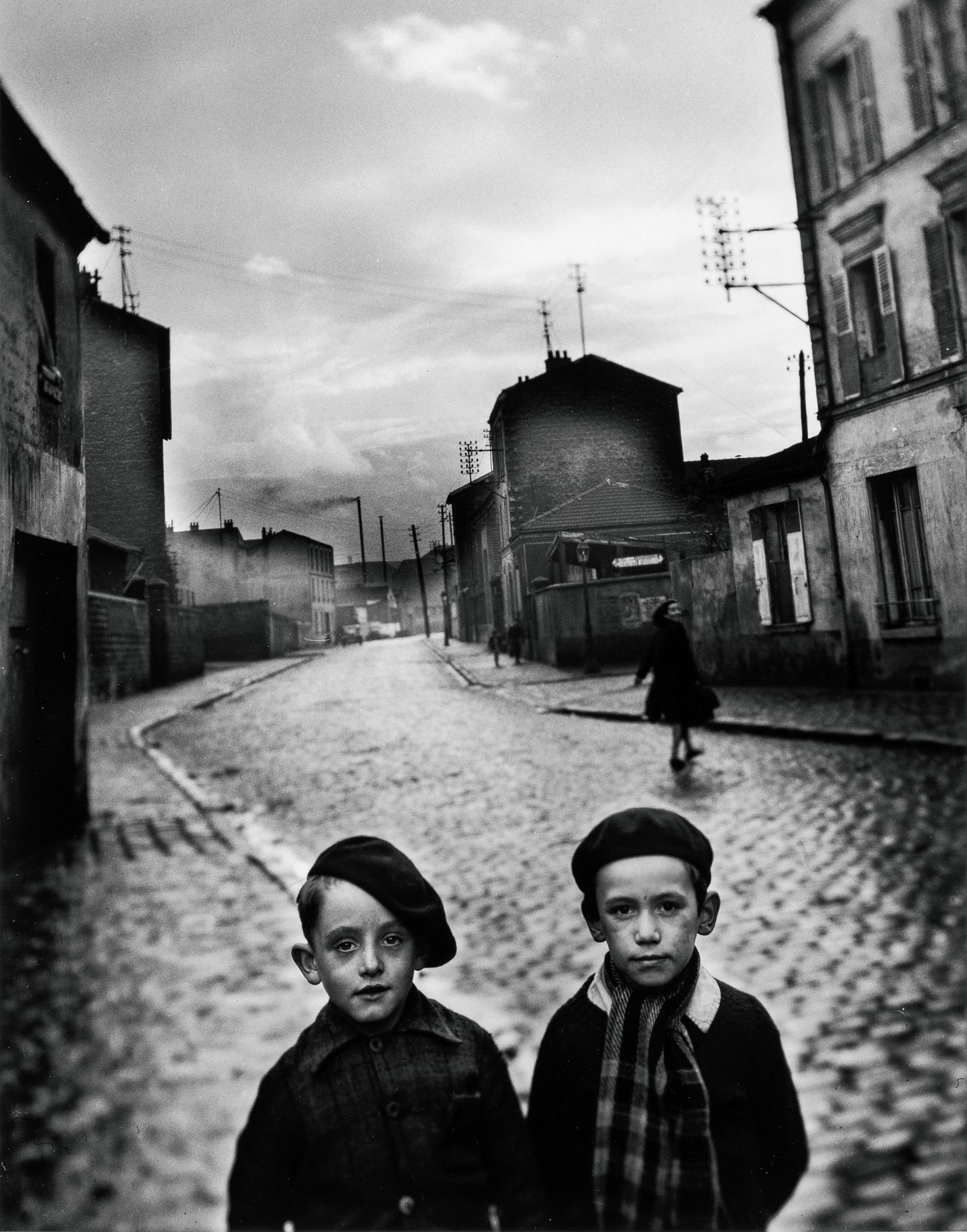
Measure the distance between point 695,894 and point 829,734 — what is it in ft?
4.41

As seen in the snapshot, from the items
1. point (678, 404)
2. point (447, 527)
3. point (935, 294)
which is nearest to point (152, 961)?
point (447, 527)

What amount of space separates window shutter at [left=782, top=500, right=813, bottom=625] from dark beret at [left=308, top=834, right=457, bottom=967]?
138 cm

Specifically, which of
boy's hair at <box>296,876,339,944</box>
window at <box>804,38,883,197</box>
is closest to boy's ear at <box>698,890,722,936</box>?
boy's hair at <box>296,876,339,944</box>

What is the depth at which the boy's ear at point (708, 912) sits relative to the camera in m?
1.51

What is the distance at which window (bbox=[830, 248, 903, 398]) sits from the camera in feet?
7.37

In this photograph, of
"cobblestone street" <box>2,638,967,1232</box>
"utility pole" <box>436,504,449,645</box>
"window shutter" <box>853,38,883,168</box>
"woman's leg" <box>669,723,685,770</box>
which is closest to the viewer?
"cobblestone street" <box>2,638,967,1232</box>

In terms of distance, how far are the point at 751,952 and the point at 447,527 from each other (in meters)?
1.39

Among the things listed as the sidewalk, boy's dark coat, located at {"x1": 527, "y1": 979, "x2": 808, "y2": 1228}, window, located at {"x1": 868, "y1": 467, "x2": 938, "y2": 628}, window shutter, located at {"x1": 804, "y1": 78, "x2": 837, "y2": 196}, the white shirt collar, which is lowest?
boy's dark coat, located at {"x1": 527, "y1": 979, "x2": 808, "y2": 1228}

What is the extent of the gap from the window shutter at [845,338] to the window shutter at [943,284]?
0.21 m

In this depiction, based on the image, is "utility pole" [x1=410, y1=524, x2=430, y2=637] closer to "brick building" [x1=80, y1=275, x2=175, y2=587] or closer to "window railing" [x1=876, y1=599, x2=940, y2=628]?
"brick building" [x1=80, y1=275, x2=175, y2=587]

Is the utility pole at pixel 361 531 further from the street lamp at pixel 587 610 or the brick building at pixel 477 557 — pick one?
the street lamp at pixel 587 610

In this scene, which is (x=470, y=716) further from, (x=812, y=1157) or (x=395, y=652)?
(x=812, y=1157)

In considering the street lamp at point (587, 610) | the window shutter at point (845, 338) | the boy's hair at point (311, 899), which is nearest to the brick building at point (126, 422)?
the street lamp at point (587, 610)

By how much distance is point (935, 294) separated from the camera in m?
2.18
